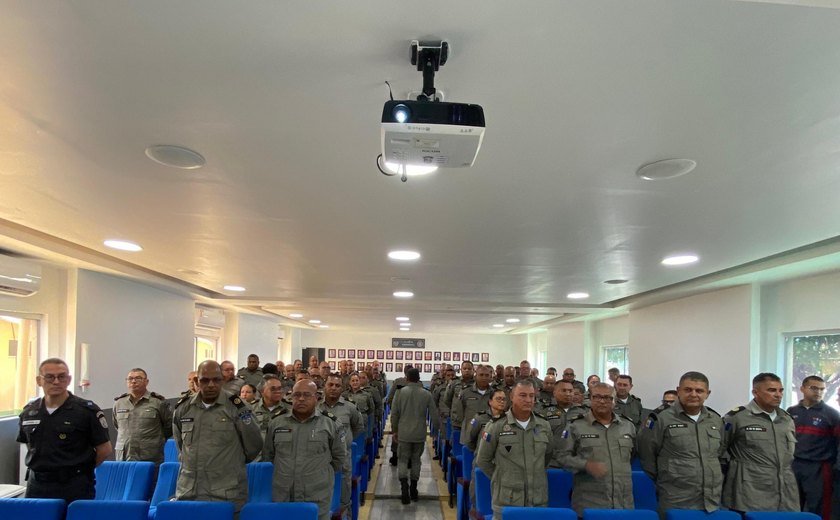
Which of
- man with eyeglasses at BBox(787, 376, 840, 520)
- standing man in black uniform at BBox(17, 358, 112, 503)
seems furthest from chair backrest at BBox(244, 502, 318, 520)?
man with eyeglasses at BBox(787, 376, 840, 520)

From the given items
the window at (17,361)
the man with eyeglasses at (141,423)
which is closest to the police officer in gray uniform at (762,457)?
the man with eyeglasses at (141,423)

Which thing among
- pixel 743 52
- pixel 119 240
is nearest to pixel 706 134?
pixel 743 52

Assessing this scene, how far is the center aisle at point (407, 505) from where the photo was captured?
5996 mm

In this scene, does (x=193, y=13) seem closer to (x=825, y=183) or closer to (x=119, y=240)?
(x=825, y=183)

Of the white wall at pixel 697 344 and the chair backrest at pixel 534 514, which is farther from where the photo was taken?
the white wall at pixel 697 344

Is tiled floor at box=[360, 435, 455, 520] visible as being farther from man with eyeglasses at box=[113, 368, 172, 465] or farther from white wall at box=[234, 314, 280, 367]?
white wall at box=[234, 314, 280, 367]

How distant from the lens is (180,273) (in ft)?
24.1

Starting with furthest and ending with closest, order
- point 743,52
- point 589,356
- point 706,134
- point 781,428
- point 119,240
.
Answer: point 589,356 → point 119,240 → point 781,428 → point 706,134 → point 743,52

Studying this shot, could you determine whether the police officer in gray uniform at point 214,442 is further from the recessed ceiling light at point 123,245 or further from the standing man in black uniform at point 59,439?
the recessed ceiling light at point 123,245

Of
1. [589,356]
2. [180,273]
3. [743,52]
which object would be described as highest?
[743,52]

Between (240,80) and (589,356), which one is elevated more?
(240,80)

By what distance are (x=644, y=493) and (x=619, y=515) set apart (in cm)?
142

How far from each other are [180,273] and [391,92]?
248 inches

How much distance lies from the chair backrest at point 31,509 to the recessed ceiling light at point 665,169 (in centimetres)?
351
